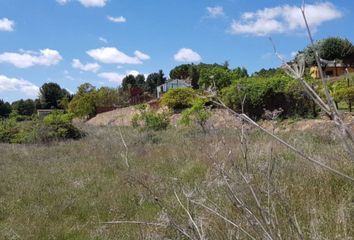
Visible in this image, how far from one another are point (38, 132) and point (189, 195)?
67.7 feet

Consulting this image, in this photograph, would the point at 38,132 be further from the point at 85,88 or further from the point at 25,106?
the point at 25,106

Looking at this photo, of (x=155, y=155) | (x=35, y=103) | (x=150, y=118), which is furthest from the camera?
(x=35, y=103)

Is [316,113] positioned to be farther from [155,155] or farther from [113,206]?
[113,206]

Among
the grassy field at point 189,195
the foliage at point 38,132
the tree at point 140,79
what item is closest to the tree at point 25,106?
the tree at point 140,79

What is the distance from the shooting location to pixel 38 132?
21.4 meters

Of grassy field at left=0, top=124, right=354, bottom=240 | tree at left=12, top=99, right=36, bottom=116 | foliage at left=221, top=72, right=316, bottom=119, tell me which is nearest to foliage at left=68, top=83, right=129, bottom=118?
tree at left=12, top=99, right=36, bottom=116

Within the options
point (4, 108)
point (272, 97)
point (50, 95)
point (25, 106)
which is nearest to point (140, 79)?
point (50, 95)

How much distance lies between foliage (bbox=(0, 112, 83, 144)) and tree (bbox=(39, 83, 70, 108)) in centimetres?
6705

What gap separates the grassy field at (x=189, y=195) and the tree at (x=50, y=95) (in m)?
81.7

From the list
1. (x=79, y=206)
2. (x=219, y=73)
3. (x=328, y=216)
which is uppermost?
(x=219, y=73)

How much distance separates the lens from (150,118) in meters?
26.4

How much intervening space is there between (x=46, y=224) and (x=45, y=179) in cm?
359

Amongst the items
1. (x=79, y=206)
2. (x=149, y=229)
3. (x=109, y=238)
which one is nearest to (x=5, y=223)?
(x=79, y=206)

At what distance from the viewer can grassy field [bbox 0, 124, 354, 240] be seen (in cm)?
220
